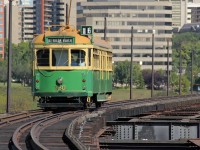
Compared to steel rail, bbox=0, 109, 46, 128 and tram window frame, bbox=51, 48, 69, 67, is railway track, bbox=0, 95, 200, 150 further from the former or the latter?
tram window frame, bbox=51, 48, 69, 67

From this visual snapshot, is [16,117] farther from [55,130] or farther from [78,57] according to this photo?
[55,130]

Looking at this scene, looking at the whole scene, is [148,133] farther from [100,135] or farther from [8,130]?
[8,130]

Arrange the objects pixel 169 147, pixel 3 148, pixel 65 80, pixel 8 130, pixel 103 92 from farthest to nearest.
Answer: pixel 103 92
pixel 65 80
pixel 8 130
pixel 169 147
pixel 3 148

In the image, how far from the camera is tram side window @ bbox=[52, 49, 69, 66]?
36781mm

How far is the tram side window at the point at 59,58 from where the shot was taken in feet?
121

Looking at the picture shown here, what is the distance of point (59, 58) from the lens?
3684 centimetres

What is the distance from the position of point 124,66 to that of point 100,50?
125 meters

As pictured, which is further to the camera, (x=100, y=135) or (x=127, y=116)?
(x=127, y=116)

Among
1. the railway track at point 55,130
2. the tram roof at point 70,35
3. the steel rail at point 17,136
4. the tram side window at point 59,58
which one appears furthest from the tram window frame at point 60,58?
the steel rail at point 17,136

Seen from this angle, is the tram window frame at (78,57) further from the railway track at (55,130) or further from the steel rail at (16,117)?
the steel rail at (16,117)

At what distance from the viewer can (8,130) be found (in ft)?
90.8

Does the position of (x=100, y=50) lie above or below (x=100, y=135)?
above

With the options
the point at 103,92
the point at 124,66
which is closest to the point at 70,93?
the point at 103,92

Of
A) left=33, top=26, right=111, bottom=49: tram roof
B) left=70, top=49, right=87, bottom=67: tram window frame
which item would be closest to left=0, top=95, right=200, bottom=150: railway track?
left=70, top=49, right=87, bottom=67: tram window frame
